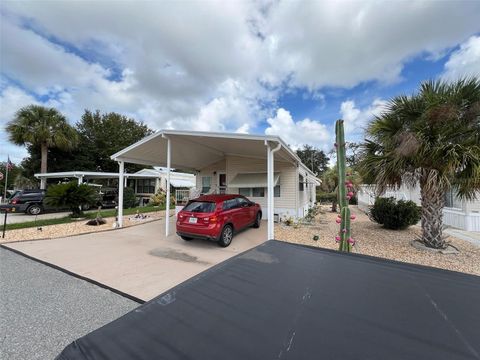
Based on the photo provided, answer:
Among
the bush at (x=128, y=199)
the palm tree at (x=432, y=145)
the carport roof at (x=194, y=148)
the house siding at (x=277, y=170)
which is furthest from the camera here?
the bush at (x=128, y=199)

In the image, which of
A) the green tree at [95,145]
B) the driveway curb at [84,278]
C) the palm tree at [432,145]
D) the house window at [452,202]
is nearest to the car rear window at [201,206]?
the driveway curb at [84,278]

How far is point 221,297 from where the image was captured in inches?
61.4

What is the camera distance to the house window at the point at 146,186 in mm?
22337

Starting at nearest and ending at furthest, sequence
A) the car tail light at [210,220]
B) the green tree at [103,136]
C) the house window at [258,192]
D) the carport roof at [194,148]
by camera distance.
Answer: the car tail light at [210,220] < the carport roof at [194,148] < the house window at [258,192] < the green tree at [103,136]

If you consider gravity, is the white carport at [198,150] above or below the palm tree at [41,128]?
below

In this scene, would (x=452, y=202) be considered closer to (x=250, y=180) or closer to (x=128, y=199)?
(x=250, y=180)

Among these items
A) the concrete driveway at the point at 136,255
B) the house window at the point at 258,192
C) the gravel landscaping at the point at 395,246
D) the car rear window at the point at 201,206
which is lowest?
the concrete driveway at the point at 136,255

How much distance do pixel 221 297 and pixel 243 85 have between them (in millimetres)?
12314

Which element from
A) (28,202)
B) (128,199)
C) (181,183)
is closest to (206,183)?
(128,199)

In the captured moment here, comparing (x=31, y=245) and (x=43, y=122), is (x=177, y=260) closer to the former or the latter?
(x=31, y=245)

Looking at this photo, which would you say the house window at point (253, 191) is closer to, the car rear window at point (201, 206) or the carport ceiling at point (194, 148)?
the carport ceiling at point (194, 148)

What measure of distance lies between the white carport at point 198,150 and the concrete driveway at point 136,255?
1.23 metres

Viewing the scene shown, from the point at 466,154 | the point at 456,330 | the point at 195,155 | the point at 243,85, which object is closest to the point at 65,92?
the point at 195,155

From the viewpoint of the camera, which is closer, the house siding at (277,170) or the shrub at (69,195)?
the shrub at (69,195)
